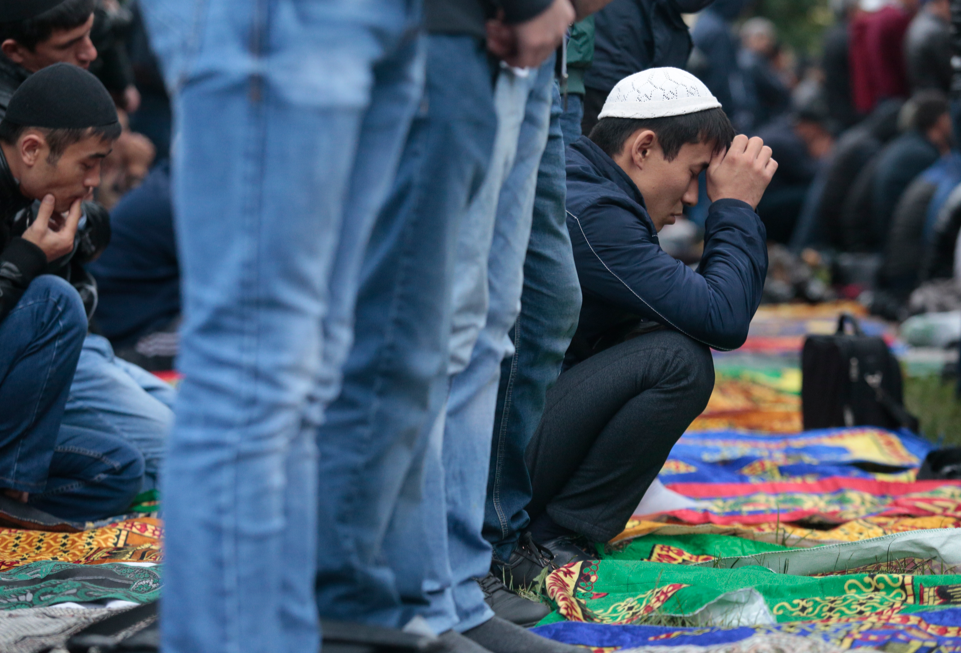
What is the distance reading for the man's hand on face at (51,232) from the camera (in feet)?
9.29

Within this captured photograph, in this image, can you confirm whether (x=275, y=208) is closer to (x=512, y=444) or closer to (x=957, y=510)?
(x=512, y=444)

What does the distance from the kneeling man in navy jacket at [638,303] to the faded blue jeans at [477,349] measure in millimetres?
492

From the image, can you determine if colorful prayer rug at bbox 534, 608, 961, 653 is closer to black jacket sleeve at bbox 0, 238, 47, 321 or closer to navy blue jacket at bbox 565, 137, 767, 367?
navy blue jacket at bbox 565, 137, 767, 367

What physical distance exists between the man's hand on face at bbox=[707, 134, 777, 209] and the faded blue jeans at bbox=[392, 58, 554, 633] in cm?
83

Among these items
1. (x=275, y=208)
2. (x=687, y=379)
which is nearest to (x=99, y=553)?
(x=687, y=379)

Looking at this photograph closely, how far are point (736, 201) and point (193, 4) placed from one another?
1658mm

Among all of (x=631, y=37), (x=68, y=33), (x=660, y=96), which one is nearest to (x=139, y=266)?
(x=68, y=33)

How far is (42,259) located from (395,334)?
160 centimetres

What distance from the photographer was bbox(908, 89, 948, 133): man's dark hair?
26.0ft

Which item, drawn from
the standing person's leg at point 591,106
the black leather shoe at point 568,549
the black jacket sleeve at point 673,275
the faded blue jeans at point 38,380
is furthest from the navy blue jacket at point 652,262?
the faded blue jeans at point 38,380

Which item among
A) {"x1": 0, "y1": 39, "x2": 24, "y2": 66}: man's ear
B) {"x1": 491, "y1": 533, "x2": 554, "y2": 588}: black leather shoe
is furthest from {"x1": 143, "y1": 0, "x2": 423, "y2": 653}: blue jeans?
{"x1": 0, "y1": 39, "x2": 24, "y2": 66}: man's ear

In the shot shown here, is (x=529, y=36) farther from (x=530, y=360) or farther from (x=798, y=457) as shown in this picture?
(x=798, y=457)

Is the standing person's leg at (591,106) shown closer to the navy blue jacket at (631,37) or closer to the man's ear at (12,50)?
the navy blue jacket at (631,37)

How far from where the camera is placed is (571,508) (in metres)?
2.60
